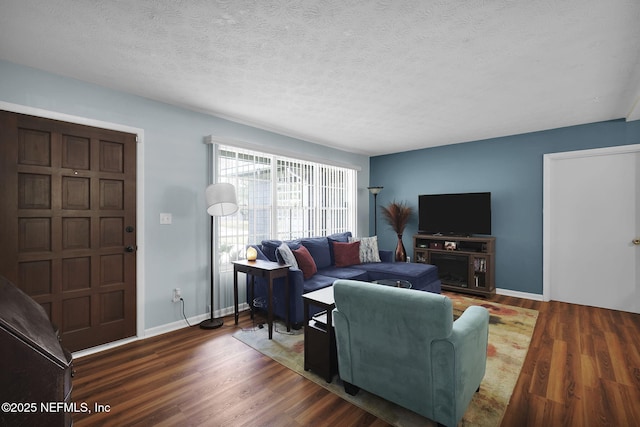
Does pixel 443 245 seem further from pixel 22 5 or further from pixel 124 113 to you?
pixel 22 5

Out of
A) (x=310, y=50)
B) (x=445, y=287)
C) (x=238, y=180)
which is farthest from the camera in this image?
(x=445, y=287)

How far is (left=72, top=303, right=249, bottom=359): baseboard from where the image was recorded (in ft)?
8.94

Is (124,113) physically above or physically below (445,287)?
above

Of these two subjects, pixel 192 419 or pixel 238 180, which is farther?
pixel 238 180

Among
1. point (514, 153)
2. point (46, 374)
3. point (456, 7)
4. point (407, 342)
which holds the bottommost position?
point (407, 342)

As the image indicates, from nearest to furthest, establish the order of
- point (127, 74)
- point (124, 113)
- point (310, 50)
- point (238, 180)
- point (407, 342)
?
point (407, 342) → point (310, 50) → point (127, 74) → point (124, 113) → point (238, 180)

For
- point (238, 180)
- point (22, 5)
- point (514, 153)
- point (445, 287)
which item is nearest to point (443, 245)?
point (445, 287)

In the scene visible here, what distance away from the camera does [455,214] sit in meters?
4.94

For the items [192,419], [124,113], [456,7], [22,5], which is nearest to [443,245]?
[456,7]

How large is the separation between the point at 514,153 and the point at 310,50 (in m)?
3.82

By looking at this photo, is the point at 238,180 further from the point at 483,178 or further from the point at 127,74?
the point at 483,178

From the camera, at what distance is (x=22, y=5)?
1747mm

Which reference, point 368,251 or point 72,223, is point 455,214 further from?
point 72,223

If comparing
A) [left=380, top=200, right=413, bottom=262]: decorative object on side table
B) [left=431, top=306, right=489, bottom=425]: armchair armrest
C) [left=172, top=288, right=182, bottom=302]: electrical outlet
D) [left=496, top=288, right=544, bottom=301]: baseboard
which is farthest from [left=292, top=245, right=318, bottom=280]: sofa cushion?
[left=496, top=288, right=544, bottom=301]: baseboard
